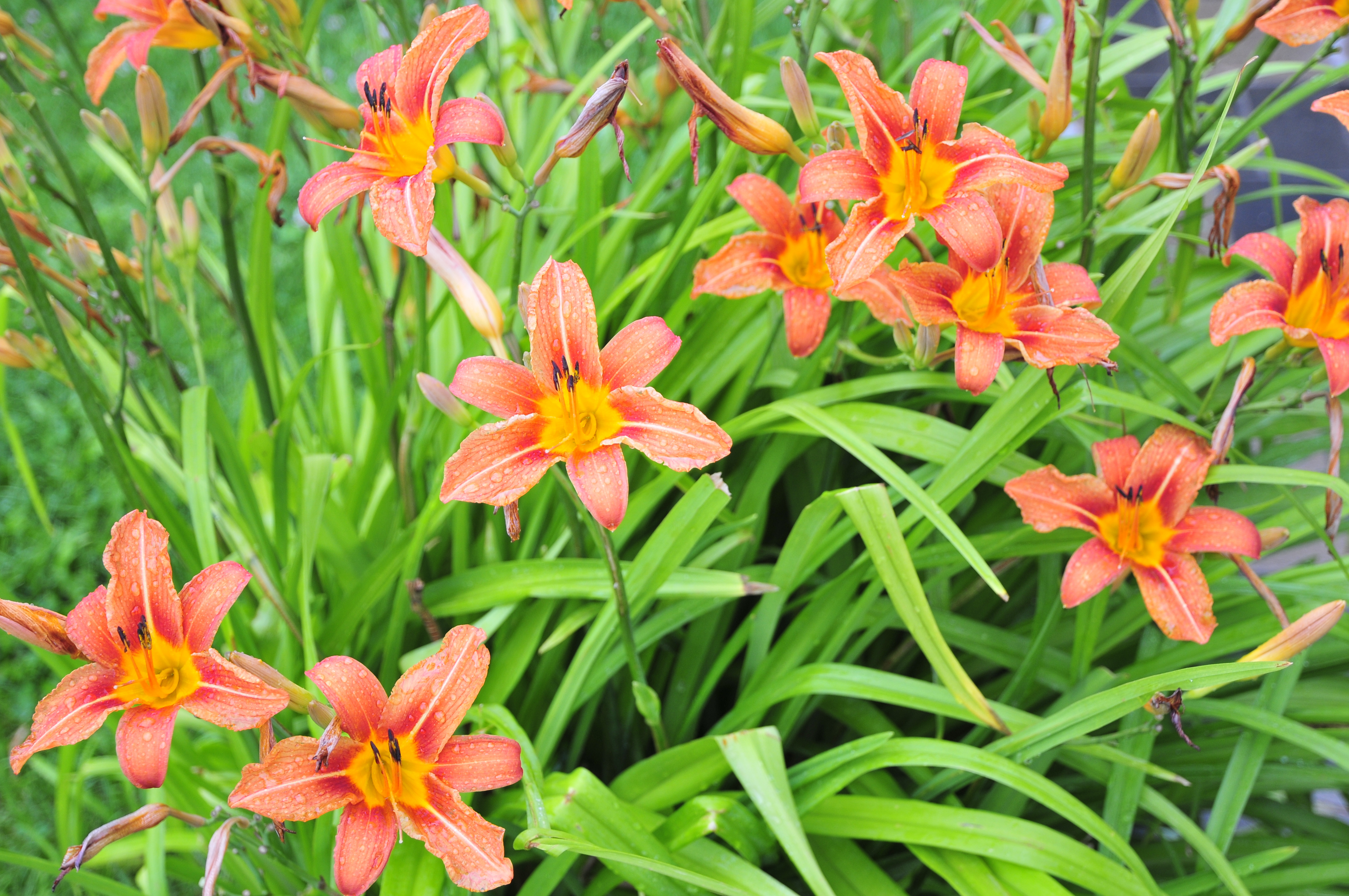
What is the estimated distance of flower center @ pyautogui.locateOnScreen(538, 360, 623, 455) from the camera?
0.97m

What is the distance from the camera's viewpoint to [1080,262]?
1.49m

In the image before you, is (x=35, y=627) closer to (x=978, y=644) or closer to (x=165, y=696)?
(x=165, y=696)

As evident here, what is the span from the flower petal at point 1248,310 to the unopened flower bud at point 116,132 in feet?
4.92

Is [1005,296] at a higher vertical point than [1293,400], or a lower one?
higher

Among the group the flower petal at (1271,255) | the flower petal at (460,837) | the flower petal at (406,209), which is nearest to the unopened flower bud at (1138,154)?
the flower petal at (1271,255)

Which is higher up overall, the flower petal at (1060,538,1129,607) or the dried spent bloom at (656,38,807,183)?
the dried spent bloom at (656,38,807,183)

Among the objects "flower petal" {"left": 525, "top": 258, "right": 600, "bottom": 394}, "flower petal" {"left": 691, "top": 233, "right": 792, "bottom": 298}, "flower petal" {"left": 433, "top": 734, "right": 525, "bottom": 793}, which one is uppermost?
"flower petal" {"left": 525, "top": 258, "right": 600, "bottom": 394}

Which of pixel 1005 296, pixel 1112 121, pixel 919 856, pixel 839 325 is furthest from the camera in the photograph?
pixel 1112 121

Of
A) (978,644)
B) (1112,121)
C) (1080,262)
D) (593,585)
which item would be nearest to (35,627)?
(593,585)

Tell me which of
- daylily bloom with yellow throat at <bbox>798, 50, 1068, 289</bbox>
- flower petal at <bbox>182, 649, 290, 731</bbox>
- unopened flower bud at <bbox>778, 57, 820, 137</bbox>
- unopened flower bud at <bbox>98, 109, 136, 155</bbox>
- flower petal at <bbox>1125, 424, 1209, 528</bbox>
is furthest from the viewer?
unopened flower bud at <bbox>98, 109, 136, 155</bbox>

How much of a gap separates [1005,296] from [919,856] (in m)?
0.78

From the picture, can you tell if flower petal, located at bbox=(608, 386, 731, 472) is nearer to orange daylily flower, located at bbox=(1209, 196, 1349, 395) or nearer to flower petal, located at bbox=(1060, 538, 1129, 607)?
flower petal, located at bbox=(1060, 538, 1129, 607)

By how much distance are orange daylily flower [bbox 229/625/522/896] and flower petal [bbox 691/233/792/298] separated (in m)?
0.58

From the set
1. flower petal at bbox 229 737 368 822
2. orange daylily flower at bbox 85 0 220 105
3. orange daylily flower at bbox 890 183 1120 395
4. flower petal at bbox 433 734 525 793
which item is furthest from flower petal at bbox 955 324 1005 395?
orange daylily flower at bbox 85 0 220 105
